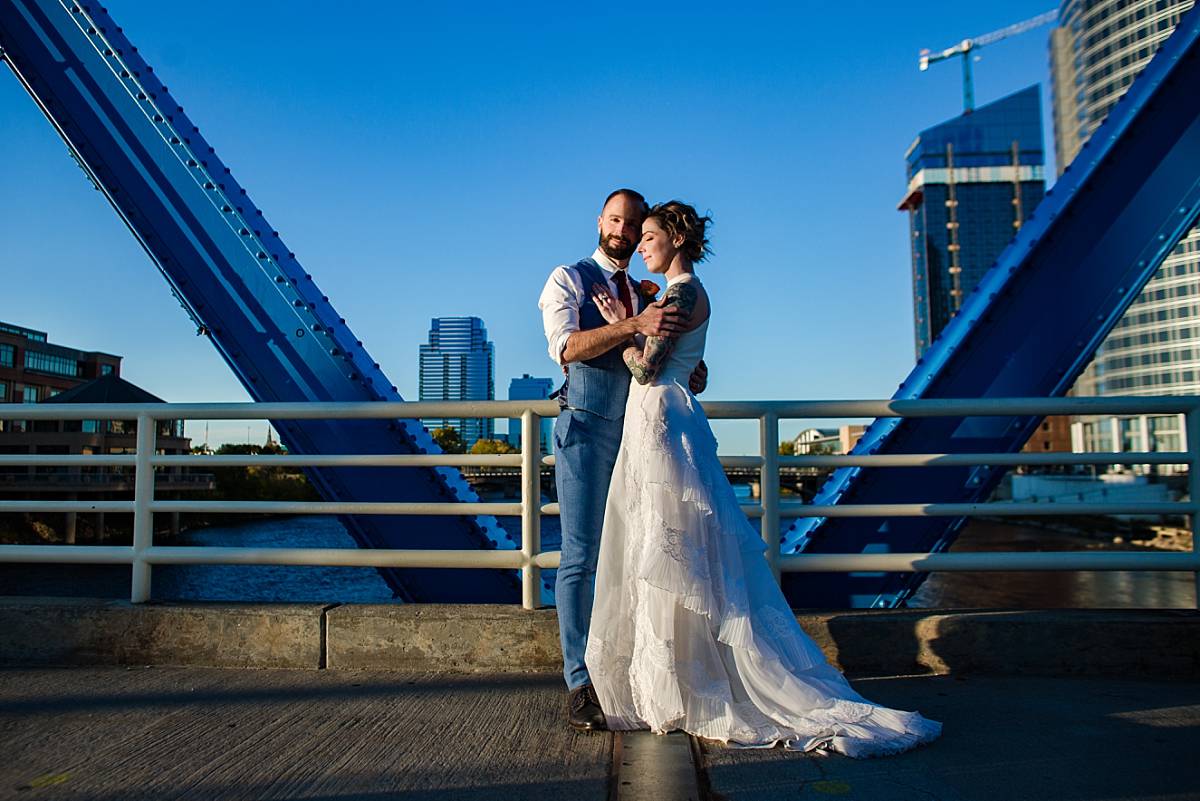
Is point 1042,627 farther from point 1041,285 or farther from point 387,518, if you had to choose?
point 387,518

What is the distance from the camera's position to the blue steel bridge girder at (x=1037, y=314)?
4.13m

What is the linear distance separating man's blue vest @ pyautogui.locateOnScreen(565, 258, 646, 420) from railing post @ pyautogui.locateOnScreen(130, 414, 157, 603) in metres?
1.87

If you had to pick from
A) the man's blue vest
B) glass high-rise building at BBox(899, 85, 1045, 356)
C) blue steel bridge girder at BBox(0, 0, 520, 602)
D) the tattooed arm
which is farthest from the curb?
glass high-rise building at BBox(899, 85, 1045, 356)

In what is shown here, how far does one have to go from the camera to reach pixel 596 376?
8.64ft

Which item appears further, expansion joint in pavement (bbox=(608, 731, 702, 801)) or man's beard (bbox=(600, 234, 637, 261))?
man's beard (bbox=(600, 234, 637, 261))

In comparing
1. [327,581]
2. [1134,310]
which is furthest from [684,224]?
[1134,310]

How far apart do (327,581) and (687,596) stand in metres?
26.0

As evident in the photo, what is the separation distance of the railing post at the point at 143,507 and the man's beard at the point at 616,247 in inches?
79.9

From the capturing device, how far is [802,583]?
160 inches

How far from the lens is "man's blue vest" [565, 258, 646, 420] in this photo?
104 inches

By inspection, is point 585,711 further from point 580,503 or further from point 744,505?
point 744,505

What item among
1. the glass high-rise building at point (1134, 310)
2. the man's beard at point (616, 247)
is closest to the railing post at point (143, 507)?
the man's beard at point (616, 247)

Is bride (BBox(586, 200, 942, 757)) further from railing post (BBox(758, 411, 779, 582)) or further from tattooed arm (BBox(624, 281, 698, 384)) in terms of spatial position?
railing post (BBox(758, 411, 779, 582))

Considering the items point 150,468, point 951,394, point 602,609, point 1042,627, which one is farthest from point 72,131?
point 1042,627
